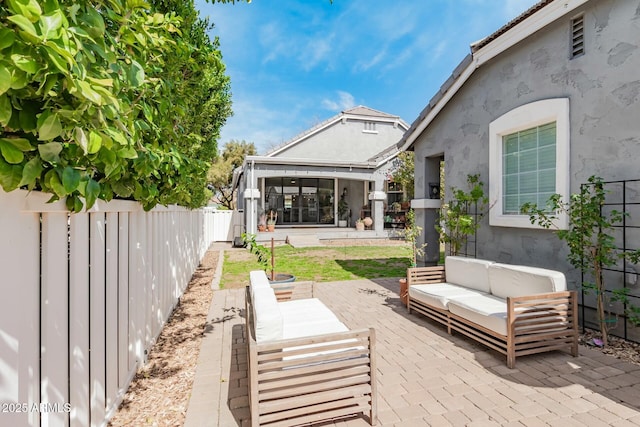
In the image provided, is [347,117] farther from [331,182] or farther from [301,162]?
[301,162]

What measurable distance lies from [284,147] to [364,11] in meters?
13.1

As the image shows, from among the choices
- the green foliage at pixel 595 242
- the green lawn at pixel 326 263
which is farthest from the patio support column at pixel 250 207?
the green foliage at pixel 595 242

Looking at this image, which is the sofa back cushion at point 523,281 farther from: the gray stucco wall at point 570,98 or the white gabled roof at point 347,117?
the white gabled roof at point 347,117

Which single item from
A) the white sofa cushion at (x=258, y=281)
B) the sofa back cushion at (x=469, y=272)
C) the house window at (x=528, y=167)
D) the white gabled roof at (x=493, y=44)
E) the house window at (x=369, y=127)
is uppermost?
the house window at (x=369, y=127)

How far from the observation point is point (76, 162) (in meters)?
1.75

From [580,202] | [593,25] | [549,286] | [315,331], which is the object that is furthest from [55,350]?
[593,25]

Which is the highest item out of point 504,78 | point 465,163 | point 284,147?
point 284,147

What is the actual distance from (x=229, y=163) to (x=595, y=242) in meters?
29.3

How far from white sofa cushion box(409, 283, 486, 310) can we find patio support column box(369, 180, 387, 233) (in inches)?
508

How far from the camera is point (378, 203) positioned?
62.5ft

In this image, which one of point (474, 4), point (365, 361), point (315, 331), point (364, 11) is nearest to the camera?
point (365, 361)

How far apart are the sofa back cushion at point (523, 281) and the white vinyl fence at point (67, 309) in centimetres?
538

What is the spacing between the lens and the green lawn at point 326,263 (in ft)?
31.2

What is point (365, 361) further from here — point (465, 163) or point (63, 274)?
point (465, 163)
